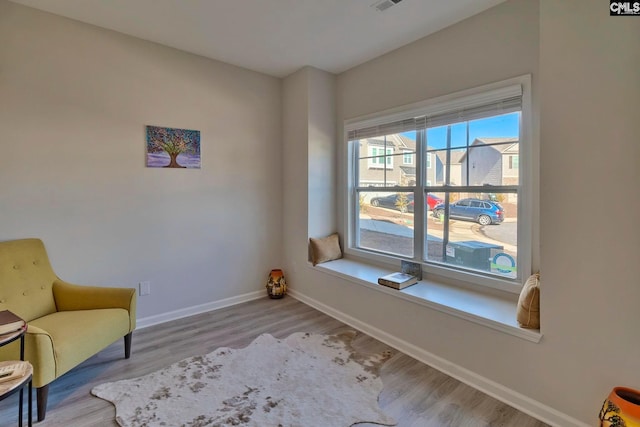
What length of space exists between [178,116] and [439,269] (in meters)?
2.92

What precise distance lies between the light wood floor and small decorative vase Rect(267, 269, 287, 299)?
35cm

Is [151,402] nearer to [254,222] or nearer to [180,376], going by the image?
[180,376]

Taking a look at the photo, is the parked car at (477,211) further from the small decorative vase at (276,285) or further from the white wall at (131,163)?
the white wall at (131,163)

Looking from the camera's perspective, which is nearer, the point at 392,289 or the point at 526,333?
the point at 526,333

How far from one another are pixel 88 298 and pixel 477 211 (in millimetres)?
3154

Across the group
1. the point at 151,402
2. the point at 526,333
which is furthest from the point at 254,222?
the point at 526,333

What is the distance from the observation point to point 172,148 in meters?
3.01

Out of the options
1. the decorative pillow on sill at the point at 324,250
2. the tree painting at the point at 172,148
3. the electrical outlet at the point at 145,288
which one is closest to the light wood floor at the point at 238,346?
the electrical outlet at the point at 145,288

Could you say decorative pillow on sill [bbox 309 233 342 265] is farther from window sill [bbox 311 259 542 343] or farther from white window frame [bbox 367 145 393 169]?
white window frame [bbox 367 145 393 169]

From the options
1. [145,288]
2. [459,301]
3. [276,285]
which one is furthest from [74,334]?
[459,301]

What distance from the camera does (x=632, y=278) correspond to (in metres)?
1.46

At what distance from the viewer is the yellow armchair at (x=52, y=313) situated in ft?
5.52

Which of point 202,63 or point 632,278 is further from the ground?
point 202,63

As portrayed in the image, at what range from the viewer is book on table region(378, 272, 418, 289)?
2.58 metres
